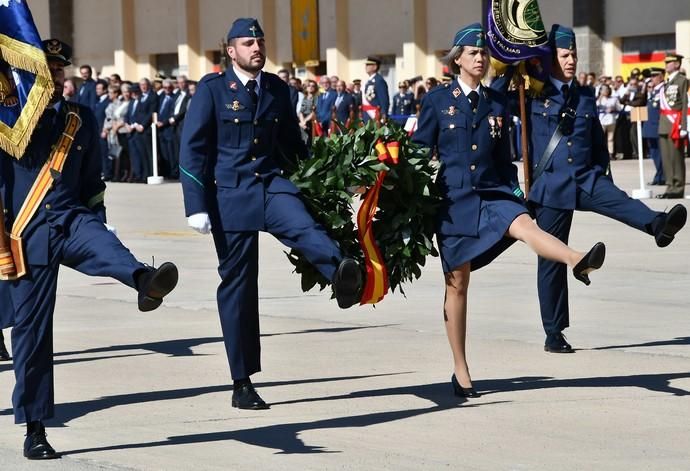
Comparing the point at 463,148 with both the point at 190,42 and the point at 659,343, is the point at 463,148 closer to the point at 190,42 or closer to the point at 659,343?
the point at 659,343

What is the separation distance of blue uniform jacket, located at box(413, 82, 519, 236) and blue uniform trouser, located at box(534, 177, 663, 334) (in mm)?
1220

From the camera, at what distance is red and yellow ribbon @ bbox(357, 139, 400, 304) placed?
7.93 meters

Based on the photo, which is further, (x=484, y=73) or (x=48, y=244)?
(x=484, y=73)

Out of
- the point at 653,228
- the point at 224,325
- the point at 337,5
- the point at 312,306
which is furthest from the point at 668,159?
the point at 337,5

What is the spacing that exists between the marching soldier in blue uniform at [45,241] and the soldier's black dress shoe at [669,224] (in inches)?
125

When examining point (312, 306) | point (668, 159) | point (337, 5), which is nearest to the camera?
point (312, 306)

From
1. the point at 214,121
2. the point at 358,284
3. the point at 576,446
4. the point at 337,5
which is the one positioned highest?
the point at 337,5

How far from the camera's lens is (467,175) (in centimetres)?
830

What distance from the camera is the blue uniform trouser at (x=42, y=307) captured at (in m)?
7.02

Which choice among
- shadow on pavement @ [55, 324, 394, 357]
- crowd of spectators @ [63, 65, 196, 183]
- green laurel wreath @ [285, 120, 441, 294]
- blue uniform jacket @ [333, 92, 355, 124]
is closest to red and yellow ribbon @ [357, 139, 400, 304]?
green laurel wreath @ [285, 120, 441, 294]

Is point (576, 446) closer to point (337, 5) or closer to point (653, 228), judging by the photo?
point (653, 228)

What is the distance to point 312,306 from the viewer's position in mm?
12297

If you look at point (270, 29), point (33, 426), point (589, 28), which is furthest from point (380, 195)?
point (270, 29)

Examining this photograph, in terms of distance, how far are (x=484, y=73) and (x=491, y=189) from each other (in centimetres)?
60
